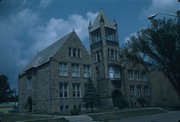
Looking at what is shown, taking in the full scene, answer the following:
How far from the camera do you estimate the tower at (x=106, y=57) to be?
40281mm

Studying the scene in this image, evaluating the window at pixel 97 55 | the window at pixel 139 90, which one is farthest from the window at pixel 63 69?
the window at pixel 139 90

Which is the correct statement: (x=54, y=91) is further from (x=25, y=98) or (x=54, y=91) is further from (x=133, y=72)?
(x=133, y=72)

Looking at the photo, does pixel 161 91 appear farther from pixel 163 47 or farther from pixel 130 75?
pixel 163 47

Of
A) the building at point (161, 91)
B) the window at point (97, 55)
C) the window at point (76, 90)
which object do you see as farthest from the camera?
the building at point (161, 91)

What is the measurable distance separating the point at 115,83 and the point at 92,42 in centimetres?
997

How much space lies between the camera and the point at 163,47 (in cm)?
2730

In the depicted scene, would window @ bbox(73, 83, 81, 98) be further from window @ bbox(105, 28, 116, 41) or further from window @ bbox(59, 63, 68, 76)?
window @ bbox(105, 28, 116, 41)

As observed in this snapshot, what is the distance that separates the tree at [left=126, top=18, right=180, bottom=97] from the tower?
11.0 metres

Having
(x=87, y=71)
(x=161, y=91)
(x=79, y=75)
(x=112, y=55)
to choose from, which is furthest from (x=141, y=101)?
(x=79, y=75)

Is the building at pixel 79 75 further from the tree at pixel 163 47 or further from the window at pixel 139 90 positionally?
the tree at pixel 163 47

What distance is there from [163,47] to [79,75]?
16.0 m

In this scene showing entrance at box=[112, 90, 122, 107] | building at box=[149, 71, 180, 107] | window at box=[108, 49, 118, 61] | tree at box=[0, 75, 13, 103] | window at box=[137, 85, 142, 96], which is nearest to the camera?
entrance at box=[112, 90, 122, 107]

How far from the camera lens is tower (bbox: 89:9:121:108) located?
40.3 m

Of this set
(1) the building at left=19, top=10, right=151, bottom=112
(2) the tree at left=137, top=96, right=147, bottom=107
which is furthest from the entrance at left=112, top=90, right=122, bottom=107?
(2) the tree at left=137, top=96, right=147, bottom=107
